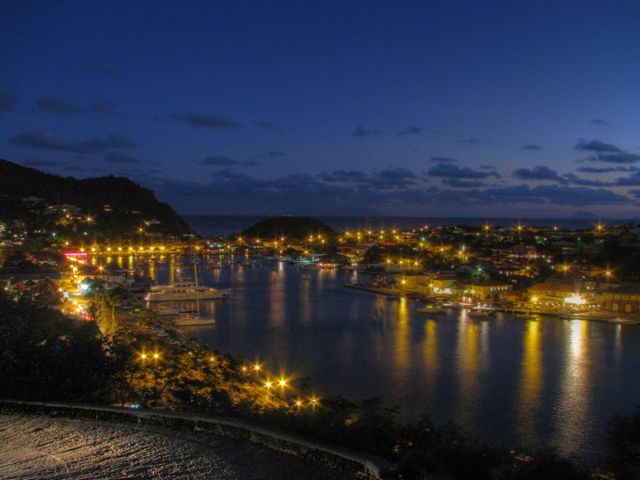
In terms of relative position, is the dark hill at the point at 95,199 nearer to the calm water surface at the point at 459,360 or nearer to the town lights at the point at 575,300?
the calm water surface at the point at 459,360

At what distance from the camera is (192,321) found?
10969 mm

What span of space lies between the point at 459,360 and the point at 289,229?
37323 mm

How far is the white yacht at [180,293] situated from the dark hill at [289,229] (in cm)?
2707

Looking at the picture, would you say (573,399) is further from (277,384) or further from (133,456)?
(133,456)

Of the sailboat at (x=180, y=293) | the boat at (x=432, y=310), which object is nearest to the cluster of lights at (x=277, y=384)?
the boat at (x=432, y=310)

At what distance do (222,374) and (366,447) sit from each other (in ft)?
11.8

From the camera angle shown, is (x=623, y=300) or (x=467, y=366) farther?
(x=623, y=300)

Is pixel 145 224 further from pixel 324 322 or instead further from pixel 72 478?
pixel 72 478

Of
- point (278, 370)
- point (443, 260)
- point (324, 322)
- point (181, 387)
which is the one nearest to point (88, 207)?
point (443, 260)

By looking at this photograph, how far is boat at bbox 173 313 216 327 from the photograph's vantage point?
10.9 metres

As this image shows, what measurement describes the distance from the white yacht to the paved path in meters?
12.2

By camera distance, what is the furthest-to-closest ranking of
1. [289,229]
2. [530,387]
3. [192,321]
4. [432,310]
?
[289,229], [432,310], [192,321], [530,387]

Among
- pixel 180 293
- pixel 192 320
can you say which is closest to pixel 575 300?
pixel 192 320

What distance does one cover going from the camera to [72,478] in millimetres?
1993
